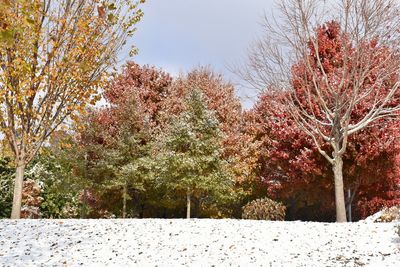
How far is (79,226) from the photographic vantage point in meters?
10.6

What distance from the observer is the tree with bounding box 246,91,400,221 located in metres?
16.7

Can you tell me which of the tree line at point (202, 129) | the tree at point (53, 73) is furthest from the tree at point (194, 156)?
the tree at point (53, 73)

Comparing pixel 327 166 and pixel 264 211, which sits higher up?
pixel 327 166

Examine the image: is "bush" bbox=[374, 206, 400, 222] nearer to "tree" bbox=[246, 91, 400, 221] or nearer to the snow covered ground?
the snow covered ground

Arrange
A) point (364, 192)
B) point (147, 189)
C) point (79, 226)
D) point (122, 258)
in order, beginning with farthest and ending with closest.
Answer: point (147, 189) < point (364, 192) < point (79, 226) < point (122, 258)

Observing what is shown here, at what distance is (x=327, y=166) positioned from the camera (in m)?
17.5

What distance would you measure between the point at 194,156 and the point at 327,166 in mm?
6267

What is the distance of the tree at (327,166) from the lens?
16672 mm

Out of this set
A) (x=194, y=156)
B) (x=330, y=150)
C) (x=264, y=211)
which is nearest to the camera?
(x=264, y=211)

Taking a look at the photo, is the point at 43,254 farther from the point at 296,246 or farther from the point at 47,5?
the point at 47,5

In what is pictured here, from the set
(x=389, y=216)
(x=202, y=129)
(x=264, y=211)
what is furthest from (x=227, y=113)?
(x=389, y=216)

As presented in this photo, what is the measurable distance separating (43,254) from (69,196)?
2227cm

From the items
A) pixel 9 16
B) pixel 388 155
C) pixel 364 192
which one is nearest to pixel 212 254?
pixel 9 16

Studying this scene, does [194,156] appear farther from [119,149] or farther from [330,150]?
[330,150]
